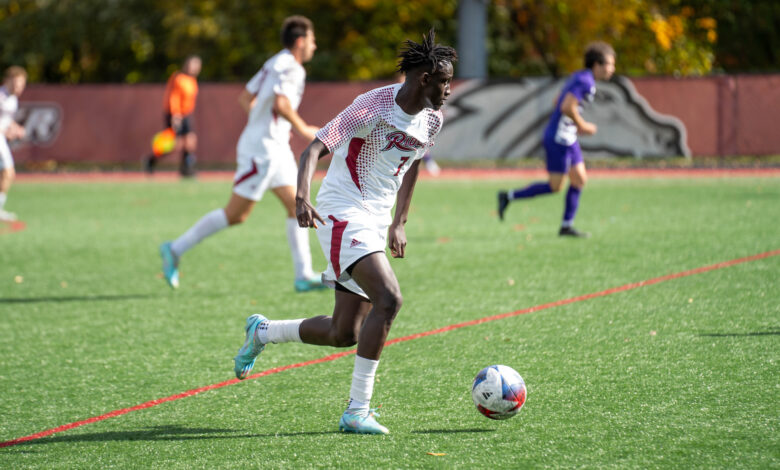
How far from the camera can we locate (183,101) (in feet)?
70.6

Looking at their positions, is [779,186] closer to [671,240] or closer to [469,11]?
[671,240]

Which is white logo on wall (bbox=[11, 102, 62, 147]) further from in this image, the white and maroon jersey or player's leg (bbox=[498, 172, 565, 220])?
the white and maroon jersey

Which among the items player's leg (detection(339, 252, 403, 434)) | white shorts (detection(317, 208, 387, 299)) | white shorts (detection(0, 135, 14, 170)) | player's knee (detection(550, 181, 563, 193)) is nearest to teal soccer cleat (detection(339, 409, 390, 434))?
player's leg (detection(339, 252, 403, 434))

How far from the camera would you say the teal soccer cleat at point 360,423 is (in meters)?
4.47

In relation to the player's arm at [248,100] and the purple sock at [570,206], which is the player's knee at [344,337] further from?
the purple sock at [570,206]

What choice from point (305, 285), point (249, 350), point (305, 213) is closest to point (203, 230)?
point (305, 285)

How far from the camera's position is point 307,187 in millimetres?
4527

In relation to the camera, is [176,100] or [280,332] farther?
[176,100]

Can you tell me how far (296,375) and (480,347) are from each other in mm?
1207

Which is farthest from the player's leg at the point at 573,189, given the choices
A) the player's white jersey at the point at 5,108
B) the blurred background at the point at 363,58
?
the blurred background at the point at 363,58

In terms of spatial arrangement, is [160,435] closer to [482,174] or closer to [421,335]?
[421,335]

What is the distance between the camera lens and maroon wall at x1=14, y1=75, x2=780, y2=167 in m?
22.1

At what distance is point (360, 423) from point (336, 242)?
0.85 metres

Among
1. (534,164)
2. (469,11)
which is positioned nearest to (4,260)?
(534,164)
